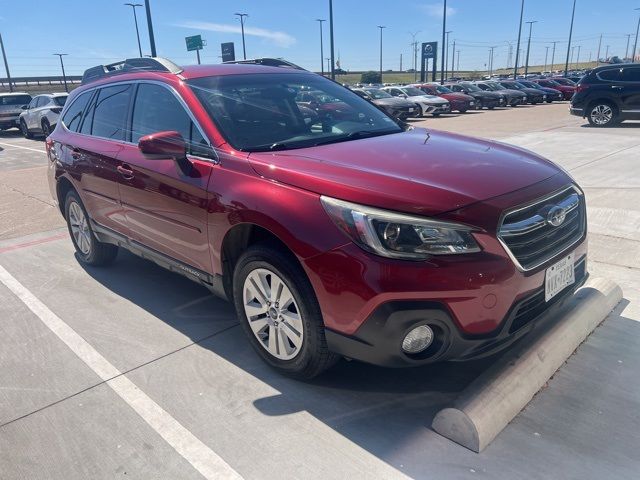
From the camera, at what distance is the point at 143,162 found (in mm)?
3775

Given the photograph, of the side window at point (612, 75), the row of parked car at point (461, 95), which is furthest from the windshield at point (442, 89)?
the side window at point (612, 75)

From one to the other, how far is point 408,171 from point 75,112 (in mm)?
3869

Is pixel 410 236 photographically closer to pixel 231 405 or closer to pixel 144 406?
pixel 231 405

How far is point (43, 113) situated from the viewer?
60.1ft

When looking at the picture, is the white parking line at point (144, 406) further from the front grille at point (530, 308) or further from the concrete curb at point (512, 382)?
the front grille at point (530, 308)

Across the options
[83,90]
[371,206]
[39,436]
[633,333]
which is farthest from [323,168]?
[83,90]

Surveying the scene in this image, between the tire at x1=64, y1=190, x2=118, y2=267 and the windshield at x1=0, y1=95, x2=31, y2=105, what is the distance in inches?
814

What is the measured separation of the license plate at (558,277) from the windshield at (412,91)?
78.7ft

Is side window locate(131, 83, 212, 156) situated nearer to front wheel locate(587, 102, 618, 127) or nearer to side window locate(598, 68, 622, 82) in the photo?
front wheel locate(587, 102, 618, 127)

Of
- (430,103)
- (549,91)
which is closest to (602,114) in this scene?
(430,103)

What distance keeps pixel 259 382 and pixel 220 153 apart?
137 centimetres

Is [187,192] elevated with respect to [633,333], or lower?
elevated

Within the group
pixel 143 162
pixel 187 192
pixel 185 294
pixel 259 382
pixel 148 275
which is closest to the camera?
pixel 259 382

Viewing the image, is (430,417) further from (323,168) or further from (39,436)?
(39,436)
